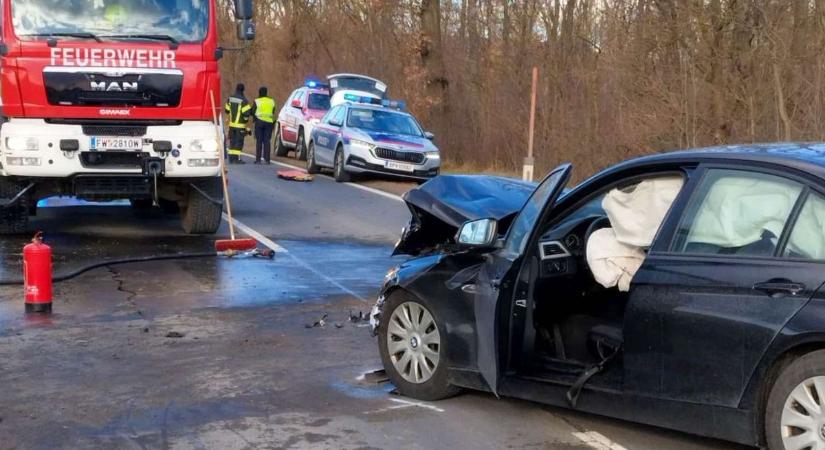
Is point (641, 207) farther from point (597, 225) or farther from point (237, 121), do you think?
point (237, 121)

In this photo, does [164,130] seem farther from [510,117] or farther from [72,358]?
[510,117]

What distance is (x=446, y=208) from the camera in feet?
22.6

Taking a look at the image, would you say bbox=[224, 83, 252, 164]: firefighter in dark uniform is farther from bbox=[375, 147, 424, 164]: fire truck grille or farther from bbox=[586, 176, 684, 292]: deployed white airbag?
bbox=[586, 176, 684, 292]: deployed white airbag

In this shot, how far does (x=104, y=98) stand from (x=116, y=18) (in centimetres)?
93

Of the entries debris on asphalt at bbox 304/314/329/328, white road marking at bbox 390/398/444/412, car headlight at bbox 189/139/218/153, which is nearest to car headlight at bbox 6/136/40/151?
car headlight at bbox 189/139/218/153

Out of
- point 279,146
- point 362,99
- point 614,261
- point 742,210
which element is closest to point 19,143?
point 614,261

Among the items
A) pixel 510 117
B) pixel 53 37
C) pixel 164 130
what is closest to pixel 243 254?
pixel 164 130

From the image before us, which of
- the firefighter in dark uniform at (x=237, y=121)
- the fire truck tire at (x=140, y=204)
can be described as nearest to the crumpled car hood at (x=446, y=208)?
the fire truck tire at (x=140, y=204)

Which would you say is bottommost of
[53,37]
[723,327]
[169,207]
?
[169,207]

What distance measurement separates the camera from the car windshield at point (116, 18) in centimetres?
1234

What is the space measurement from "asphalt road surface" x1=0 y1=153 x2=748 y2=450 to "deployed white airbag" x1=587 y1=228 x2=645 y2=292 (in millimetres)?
820

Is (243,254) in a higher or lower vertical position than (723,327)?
lower

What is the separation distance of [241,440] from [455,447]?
1105 mm

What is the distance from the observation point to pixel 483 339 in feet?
20.0
